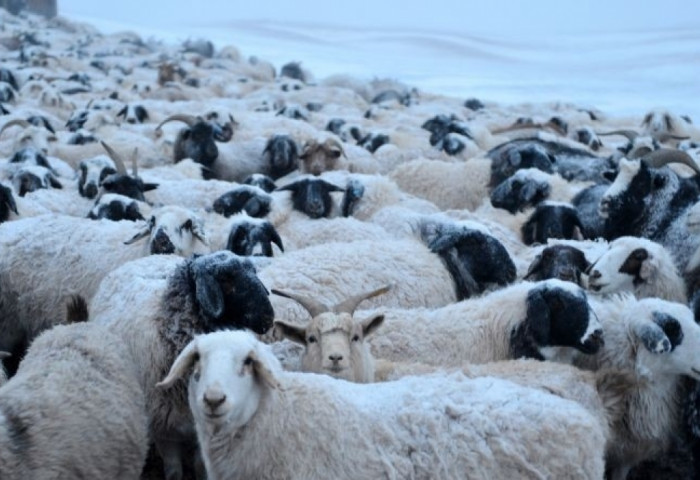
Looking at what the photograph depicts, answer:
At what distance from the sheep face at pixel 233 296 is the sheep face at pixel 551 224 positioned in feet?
9.63

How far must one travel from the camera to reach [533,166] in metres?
9.86

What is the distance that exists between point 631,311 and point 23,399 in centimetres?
320

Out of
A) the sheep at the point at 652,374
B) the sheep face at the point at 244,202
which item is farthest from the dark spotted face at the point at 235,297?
the sheep face at the point at 244,202

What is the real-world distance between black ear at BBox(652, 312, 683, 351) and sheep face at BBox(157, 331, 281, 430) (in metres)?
2.23

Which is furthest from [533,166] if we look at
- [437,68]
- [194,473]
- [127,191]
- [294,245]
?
[437,68]

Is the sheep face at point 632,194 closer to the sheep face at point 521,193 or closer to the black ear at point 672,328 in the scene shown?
the sheep face at point 521,193

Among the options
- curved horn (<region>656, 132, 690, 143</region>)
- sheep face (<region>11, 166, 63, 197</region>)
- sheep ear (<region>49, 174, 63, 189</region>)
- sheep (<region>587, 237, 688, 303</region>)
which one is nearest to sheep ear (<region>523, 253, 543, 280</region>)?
sheep (<region>587, 237, 688, 303</region>)

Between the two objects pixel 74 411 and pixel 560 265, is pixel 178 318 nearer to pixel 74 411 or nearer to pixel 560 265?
pixel 74 411

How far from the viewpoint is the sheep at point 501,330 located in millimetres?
5516

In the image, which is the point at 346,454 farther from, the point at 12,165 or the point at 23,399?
the point at 12,165

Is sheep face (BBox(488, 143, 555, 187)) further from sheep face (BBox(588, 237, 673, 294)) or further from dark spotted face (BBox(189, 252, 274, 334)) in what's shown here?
dark spotted face (BBox(189, 252, 274, 334))

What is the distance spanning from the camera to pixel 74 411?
4461mm

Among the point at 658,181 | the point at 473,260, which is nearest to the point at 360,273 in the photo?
the point at 473,260

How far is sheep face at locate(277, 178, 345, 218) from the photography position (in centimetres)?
832
